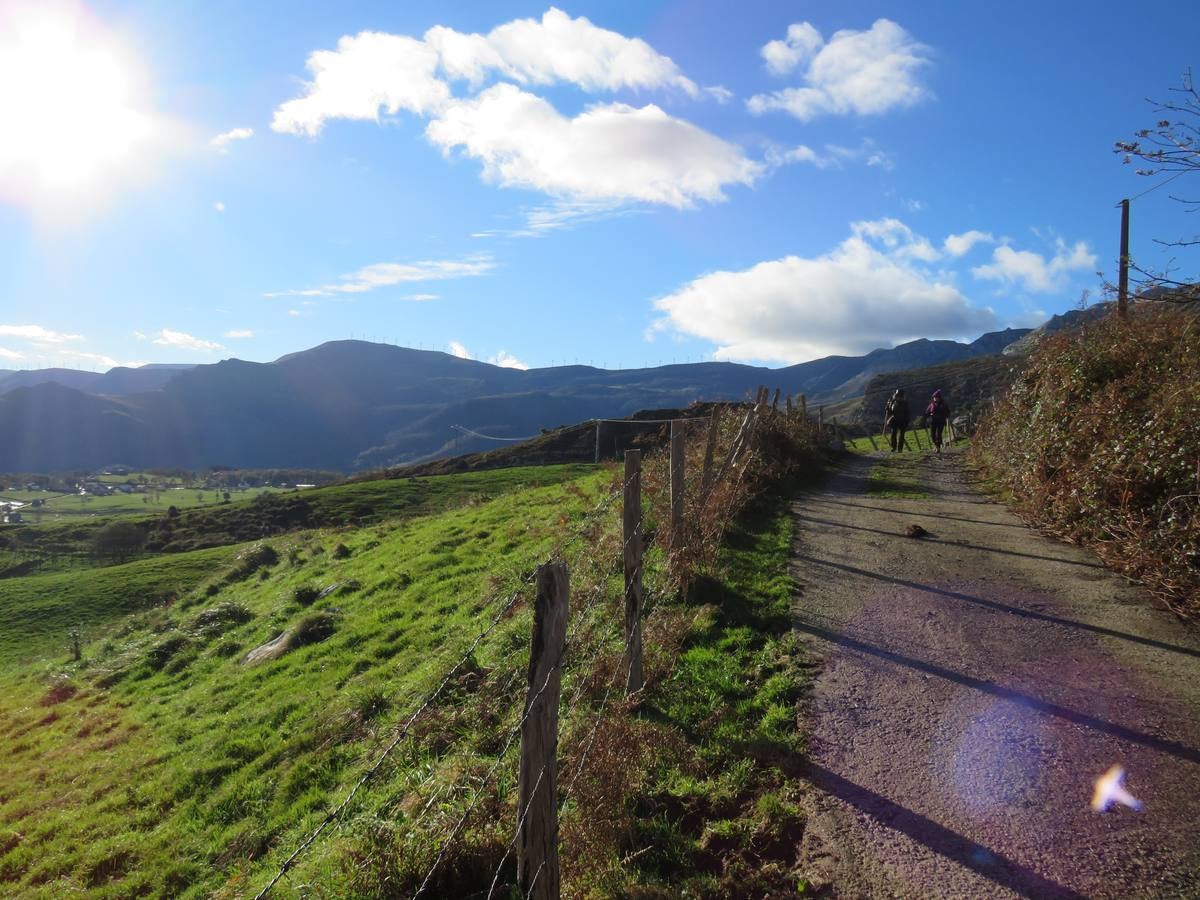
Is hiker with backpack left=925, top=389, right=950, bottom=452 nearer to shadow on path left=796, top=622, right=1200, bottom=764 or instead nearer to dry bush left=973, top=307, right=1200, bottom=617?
dry bush left=973, top=307, right=1200, bottom=617

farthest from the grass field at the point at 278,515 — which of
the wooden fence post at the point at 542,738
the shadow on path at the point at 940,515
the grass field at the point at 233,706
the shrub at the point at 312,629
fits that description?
the wooden fence post at the point at 542,738

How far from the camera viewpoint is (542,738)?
3695 millimetres

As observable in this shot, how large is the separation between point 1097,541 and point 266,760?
37.9 ft

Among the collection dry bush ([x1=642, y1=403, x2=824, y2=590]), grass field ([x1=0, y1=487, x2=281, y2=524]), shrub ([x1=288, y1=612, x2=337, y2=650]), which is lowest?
grass field ([x1=0, y1=487, x2=281, y2=524])

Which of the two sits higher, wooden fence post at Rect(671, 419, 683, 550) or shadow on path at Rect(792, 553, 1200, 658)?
wooden fence post at Rect(671, 419, 683, 550)

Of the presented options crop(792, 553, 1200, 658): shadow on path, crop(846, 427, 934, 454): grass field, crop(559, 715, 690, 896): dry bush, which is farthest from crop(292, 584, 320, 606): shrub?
crop(846, 427, 934, 454): grass field

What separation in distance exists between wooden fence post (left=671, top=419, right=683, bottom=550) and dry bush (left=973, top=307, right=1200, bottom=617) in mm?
5437

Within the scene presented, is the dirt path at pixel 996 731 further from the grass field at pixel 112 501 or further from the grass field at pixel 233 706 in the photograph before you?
the grass field at pixel 112 501

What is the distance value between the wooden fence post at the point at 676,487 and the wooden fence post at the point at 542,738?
5612 mm

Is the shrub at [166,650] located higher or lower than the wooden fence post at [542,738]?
lower

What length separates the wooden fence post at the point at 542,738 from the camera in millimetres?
3645

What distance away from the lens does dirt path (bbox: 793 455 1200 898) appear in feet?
13.7

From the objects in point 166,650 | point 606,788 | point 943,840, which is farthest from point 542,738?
point 166,650

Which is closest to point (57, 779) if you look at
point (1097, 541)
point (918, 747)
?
point (918, 747)
